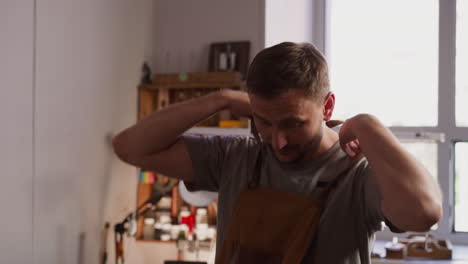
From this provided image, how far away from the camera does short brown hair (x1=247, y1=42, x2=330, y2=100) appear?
92 centimetres

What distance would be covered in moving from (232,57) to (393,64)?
0.99 meters

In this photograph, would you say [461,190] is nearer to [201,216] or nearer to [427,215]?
[201,216]

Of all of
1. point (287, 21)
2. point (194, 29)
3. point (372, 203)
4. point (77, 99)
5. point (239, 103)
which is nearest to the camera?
point (372, 203)

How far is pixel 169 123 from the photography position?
1.17 meters

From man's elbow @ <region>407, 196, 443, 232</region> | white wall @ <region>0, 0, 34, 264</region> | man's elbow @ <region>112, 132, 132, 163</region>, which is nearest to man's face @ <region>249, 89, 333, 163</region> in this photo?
man's elbow @ <region>407, 196, 443, 232</region>

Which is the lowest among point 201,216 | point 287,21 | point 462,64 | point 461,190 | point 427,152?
point 201,216

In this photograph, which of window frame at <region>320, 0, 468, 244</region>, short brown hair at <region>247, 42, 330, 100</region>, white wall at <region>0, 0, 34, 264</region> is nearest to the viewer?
short brown hair at <region>247, 42, 330, 100</region>

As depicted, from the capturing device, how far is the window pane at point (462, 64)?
2.69 metres

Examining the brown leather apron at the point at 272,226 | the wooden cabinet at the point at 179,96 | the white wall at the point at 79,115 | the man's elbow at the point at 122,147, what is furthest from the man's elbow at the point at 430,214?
the wooden cabinet at the point at 179,96

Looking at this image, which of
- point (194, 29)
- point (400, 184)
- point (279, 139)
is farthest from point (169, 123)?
point (194, 29)

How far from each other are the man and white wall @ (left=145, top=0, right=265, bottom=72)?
1.80 meters

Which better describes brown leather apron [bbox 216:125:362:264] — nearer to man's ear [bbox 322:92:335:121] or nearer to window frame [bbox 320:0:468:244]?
man's ear [bbox 322:92:335:121]

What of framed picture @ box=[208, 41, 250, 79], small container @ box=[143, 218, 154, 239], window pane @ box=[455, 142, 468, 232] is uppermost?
framed picture @ box=[208, 41, 250, 79]

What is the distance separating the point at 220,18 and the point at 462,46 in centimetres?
149
